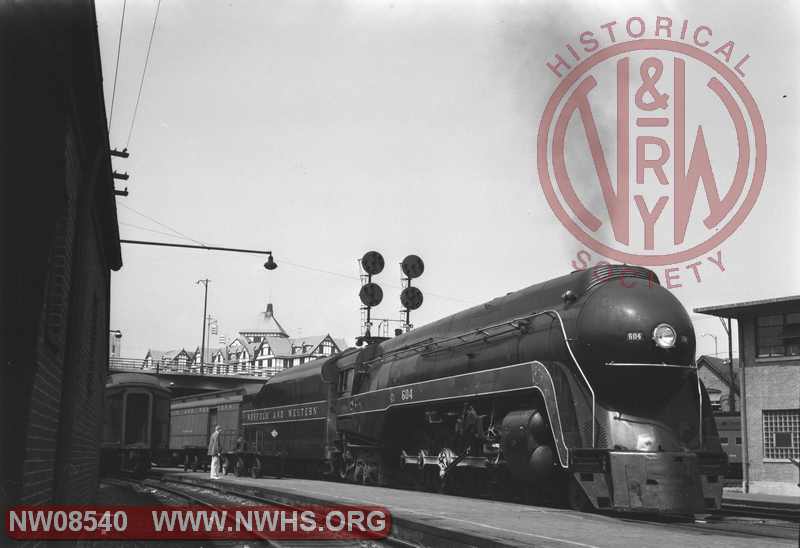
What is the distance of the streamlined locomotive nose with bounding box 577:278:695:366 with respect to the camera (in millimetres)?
11789

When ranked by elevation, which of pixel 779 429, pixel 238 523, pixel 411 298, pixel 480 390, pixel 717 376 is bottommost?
pixel 238 523

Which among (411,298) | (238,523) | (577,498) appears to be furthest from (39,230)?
(411,298)

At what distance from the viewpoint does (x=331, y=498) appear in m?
14.0

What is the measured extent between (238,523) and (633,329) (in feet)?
19.9

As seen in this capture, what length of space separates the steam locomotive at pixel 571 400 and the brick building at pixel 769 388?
11.7 metres

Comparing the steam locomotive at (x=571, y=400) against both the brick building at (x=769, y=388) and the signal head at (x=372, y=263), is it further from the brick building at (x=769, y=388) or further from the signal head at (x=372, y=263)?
the signal head at (x=372, y=263)

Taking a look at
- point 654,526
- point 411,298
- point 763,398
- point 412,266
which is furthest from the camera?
point 412,266

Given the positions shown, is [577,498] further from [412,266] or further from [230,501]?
[412,266]

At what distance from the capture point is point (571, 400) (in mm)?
11914

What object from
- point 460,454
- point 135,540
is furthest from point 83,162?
point 460,454

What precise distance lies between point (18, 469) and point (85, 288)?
260cm

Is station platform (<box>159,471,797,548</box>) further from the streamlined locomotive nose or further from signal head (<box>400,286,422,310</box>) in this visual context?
signal head (<box>400,286,422,310</box>)

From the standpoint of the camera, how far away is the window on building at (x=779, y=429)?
2339cm

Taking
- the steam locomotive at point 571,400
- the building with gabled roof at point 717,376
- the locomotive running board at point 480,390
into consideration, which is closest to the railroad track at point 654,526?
the steam locomotive at point 571,400
